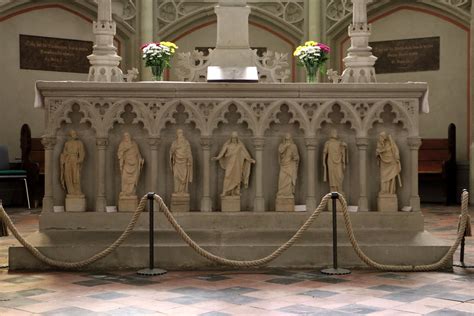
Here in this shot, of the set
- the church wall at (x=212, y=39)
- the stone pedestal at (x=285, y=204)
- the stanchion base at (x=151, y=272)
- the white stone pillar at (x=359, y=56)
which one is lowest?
the stanchion base at (x=151, y=272)

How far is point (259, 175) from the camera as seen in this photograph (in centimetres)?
660

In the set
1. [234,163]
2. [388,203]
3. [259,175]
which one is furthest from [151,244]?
[388,203]

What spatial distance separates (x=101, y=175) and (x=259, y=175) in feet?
4.31

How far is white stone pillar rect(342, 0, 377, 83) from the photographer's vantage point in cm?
689

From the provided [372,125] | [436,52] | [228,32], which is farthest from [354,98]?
[436,52]

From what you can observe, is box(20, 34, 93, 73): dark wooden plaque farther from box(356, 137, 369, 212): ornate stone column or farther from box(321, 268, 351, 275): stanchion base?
box(321, 268, 351, 275): stanchion base

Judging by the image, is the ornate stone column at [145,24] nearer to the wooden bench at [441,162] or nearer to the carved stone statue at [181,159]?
the wooden bench at [441,162]

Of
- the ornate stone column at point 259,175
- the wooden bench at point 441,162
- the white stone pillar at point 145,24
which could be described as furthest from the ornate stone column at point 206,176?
the white stone pillar at point 145,24

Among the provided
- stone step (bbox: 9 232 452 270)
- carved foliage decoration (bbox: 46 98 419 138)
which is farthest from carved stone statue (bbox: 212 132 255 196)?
stone step (bbox: 9 232 452 270)

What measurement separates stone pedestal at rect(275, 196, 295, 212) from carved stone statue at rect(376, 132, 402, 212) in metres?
0.72

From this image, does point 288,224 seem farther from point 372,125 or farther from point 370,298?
point 370,298

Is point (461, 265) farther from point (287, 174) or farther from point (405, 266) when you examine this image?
Result: point (287, 174)

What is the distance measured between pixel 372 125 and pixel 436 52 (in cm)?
652

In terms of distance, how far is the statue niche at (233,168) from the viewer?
258 inches
